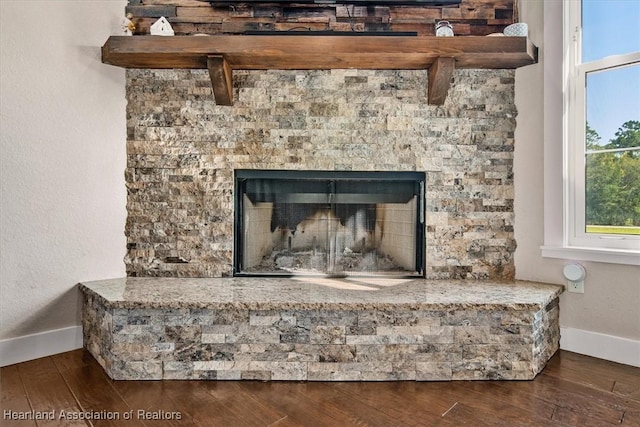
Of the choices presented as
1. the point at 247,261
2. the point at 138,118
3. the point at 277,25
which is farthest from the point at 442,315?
Result: the point at 138,118

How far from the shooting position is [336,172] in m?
2.25

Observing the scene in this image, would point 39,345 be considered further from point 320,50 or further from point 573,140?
point 573,140

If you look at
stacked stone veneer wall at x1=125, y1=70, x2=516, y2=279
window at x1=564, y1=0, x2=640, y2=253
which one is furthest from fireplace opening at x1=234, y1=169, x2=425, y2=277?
window at x1=564, y1=0, x2=640, y2=253

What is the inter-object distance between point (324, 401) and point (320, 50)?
1.82 m

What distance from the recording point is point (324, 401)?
1.47 m

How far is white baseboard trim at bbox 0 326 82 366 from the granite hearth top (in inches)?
12.5

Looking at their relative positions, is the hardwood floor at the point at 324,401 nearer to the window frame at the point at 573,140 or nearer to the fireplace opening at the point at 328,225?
the window frame at the point at 573,140

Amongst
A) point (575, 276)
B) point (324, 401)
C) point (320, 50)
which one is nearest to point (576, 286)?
point (575, 276)

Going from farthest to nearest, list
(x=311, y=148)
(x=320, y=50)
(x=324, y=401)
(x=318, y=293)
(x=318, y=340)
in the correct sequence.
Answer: (x=311, y=148), (x=320, y=50), (x=318, y=293), (x=318, y=340), (x=324, y=401)

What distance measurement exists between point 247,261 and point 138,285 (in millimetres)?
659

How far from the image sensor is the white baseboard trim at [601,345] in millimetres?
1818

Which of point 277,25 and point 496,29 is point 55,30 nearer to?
point 277,25

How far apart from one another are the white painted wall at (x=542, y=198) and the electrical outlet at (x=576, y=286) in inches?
0.9

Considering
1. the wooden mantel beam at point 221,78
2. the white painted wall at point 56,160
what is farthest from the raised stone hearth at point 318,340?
the wooden mantel beam at point 221,78
